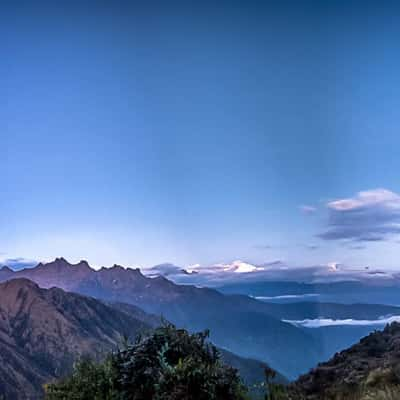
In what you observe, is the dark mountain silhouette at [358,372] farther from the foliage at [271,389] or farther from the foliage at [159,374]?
the foliage at [159,374]

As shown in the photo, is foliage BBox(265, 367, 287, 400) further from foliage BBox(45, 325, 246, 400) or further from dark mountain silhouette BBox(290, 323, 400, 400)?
dark mountain silhouette BBox(290, 323, 400, 400)

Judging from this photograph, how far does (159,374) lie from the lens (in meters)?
14.2

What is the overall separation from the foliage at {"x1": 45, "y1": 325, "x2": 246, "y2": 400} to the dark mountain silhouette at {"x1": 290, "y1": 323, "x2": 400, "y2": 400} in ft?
11.2

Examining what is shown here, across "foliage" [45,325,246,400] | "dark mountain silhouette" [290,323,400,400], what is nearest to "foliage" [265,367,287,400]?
"foliage" [45,325,246,400]

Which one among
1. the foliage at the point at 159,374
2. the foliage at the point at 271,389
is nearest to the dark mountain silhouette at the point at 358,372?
the foliage at the point at 271,389

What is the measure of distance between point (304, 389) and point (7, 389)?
17671 cm

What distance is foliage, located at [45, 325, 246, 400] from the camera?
13719 millimetres

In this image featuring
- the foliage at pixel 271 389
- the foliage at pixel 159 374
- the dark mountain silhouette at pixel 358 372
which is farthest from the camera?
the dark mountain silhouette at pixel 358 372

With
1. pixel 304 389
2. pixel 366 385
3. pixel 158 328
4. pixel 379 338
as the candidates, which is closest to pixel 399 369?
pixel 366 385

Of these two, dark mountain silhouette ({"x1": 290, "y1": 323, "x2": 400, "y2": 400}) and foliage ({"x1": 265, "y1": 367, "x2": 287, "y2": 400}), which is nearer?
foliage ({"x1": 265, "y1": 367, "x2": 287, "y2": 400})

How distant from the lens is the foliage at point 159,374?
13.7m

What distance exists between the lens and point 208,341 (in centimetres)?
1669

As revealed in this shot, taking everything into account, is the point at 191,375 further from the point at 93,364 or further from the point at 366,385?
the point at 366,385

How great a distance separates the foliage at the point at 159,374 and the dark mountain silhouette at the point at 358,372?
3415 millimetres
